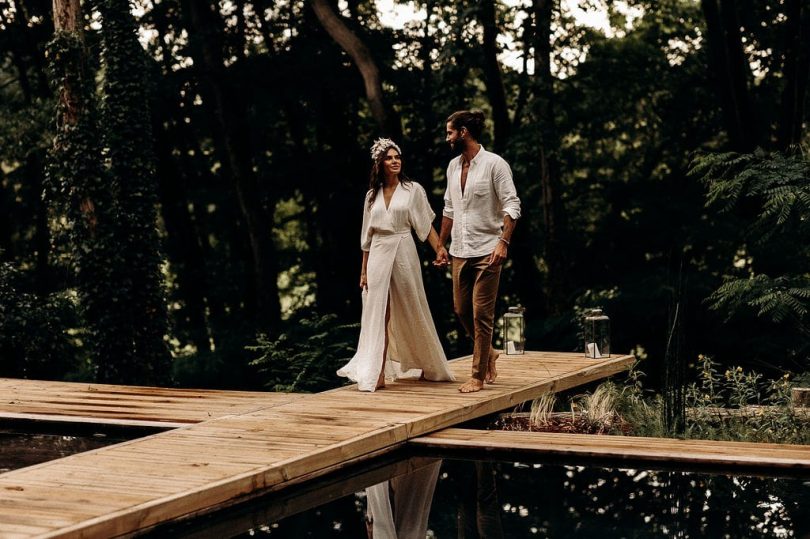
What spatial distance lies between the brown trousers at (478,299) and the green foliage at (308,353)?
8.15 ft

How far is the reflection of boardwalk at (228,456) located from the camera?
4.97m

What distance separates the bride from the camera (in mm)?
8352

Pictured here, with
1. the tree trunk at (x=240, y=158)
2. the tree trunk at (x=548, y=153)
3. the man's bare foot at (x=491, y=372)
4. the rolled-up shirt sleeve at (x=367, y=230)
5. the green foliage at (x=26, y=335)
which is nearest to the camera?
the rolled-up shirt sleeve at (x=367, y=230)

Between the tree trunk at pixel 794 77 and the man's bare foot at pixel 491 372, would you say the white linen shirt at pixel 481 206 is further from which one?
the tree trunk at pixel 794 77

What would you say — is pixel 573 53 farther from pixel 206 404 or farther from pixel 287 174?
pixel 206 404

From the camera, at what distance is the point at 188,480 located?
553 centimetres

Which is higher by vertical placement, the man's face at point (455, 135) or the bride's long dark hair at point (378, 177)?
the man's face at point (455, 135)

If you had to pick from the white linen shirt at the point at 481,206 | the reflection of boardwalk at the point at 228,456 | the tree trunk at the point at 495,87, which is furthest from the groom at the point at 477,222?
the tree trunk at the point at 495,87

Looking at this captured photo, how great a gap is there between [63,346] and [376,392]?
29.1ft

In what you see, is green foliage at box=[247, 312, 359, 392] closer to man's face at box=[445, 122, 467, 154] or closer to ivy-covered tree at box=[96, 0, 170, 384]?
ivy-covered tree at box=[96, 0, 170, 384]

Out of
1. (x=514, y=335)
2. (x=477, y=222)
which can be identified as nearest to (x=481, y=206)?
(x=477, y=222)

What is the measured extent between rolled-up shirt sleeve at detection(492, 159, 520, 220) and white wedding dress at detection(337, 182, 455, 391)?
25.9 inches

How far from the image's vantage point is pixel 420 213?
27.8 feet

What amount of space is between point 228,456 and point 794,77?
13970mm
